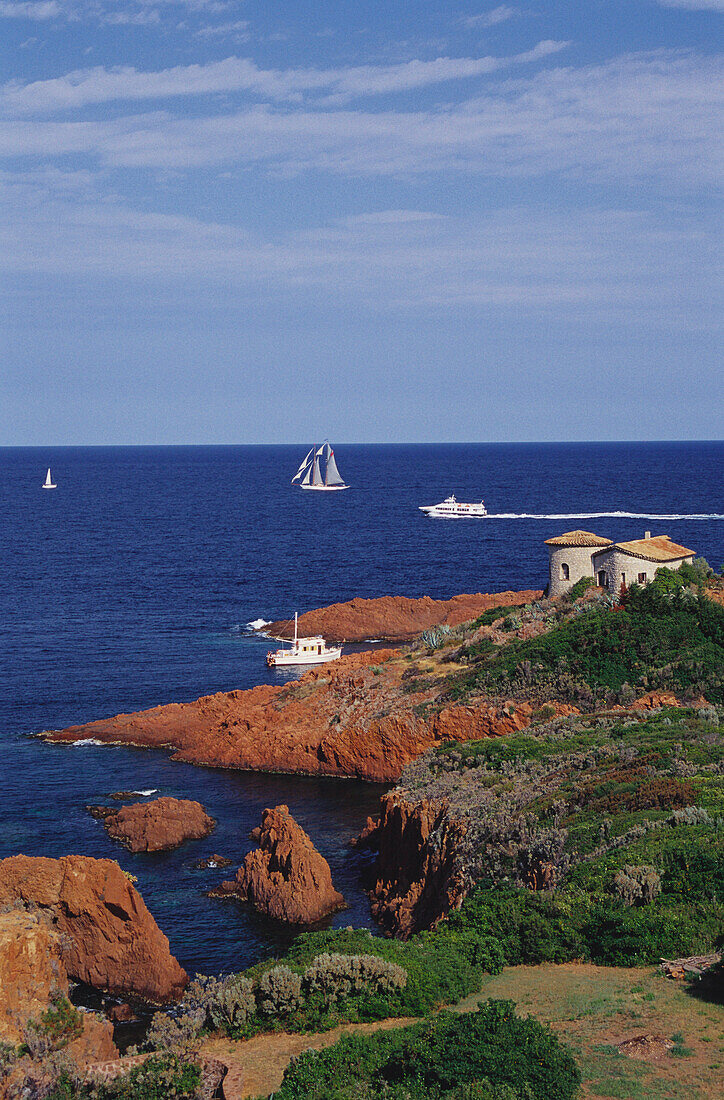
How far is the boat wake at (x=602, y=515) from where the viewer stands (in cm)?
13662

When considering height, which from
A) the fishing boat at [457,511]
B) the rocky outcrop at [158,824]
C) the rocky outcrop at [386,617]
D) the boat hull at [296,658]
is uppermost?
the fishing boat at [457,511]

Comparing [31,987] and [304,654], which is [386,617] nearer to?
[304,654]

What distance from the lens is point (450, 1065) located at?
13.9 m

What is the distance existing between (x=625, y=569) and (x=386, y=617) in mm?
27589

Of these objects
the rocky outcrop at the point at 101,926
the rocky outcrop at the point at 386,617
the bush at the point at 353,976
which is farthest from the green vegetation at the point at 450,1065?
the rocky outcrop at the point at 386,617

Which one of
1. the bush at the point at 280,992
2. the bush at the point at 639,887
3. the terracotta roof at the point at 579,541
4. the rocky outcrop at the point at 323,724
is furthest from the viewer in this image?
the terracotta roof at the point at 579,541

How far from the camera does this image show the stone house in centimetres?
4469

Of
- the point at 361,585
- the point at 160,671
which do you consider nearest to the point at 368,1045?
the point at 160,671

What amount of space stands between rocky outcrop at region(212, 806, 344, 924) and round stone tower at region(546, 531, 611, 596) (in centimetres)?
2209

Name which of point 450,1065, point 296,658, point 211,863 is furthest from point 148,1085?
point 296,658

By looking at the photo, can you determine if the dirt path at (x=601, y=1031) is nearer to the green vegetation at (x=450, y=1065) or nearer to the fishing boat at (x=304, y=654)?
the green vegetation at (x=450, y=1065)

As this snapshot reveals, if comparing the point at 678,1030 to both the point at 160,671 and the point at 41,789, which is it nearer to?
the point at 41,789

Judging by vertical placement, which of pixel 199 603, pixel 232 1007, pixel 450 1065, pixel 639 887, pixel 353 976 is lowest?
pixel 199 603

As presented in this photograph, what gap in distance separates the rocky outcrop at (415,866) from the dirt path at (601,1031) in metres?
4.80
